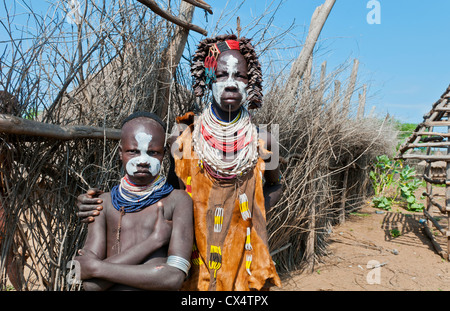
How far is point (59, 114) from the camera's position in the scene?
211cm

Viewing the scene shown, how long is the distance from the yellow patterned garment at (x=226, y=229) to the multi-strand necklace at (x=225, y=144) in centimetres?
6

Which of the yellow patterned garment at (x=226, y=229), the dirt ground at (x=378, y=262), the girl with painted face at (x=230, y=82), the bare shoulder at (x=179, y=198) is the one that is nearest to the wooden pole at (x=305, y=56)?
the girl with painted face at (x=230, y=82)

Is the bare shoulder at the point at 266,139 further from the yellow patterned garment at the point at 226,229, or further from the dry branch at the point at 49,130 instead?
the dry branch at the point at 49,130

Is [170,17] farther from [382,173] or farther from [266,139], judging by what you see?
[382,173]

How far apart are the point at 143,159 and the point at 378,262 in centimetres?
546

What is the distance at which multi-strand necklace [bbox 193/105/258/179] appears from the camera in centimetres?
189

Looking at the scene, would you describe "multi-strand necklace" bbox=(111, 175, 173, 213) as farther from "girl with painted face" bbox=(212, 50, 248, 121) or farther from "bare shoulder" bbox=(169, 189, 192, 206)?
"girl with painted face" bbox=(212, 50, 248, 121)

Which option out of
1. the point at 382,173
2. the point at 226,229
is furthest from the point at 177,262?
the point at 382,173

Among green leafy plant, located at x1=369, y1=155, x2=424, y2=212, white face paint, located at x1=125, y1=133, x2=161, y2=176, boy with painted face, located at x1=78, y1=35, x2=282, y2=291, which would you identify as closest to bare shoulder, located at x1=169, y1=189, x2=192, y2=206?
white face paint, located at x1=125, y1=133, x2=161, y2=176

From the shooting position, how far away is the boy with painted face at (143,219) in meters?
1.53

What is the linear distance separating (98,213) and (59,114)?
0.86 metres

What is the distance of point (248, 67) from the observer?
6.49 feet

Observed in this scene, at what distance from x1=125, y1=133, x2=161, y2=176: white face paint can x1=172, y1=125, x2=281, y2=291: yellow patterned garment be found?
351 millimetres
